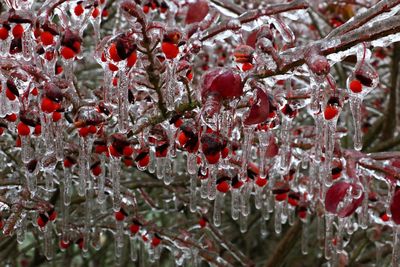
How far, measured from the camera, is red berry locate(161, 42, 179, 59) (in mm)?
1488

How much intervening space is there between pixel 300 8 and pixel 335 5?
87.6 inches

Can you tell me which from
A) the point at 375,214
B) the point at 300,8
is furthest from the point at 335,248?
the point at 300,8

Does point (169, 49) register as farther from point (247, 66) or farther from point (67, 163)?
point (67, 163)

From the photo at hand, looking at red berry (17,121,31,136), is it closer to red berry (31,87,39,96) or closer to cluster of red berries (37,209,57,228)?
red berry (31,87,39,96)

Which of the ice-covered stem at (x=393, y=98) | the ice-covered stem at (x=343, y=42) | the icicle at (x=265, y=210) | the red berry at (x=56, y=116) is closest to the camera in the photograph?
the ice-covered stem at (x=343, y=42)

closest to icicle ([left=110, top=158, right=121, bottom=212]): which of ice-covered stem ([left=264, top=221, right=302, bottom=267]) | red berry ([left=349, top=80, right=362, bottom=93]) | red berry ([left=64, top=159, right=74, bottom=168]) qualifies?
red berry ([left=64, top=159, right=74, bottom=168])

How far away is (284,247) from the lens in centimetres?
316

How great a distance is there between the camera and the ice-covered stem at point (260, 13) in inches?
61.3

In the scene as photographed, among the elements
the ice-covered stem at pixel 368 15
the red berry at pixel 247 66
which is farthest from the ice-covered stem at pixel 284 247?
the ice-covered stem at pixel 368 15

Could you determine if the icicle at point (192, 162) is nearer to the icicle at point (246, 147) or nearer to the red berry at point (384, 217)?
the icicle at point (246, 147)

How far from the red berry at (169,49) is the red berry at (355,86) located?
0.41m

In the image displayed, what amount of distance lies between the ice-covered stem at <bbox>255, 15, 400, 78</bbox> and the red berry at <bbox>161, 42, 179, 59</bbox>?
0.66 ft

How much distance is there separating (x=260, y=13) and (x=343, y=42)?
34cm

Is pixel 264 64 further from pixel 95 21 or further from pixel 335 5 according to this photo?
pixel 335 5
